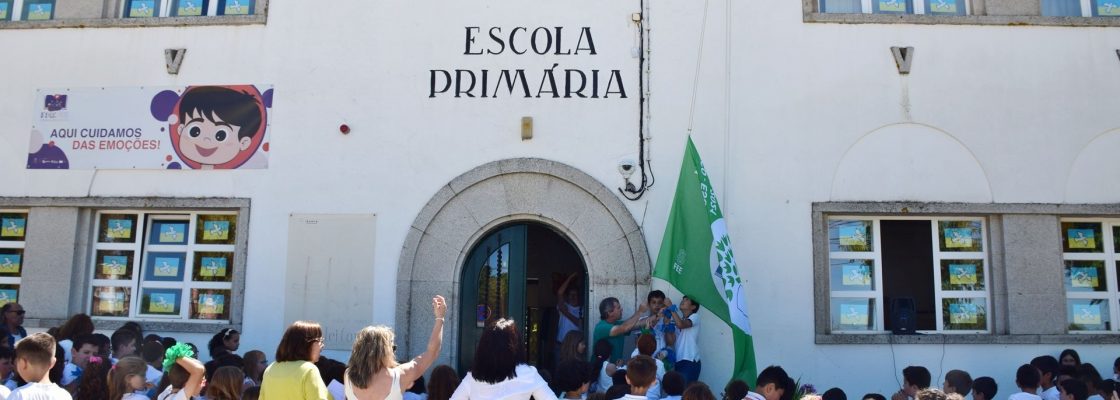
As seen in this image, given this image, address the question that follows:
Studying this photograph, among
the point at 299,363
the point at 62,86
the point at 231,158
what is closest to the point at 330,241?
the point at 231,158

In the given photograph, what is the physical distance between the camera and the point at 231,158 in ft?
30.0

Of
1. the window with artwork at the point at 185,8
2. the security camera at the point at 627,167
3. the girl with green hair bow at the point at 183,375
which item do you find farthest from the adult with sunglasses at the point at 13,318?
the security camera at the point at 627,167

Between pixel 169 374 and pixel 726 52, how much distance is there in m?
5.66

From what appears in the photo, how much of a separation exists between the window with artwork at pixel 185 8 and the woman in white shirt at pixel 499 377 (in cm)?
572

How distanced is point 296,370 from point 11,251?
599 centimetres

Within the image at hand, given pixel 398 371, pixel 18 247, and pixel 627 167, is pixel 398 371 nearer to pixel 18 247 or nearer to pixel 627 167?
pixel 627 167

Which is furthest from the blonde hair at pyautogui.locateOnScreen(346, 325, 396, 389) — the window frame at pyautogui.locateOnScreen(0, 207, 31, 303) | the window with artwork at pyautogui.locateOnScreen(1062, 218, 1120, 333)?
the window with artwork at pyautogui.locateOnScreen(1062, 218, 1120, 333)

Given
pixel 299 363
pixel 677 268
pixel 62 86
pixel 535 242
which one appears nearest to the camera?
pixel 299 363

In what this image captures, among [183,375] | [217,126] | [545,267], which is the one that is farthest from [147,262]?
[545,267]

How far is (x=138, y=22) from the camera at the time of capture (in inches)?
373

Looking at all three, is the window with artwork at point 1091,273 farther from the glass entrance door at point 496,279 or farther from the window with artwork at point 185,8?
the window with artwork at point 185,8

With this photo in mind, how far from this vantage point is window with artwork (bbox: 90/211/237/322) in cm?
920

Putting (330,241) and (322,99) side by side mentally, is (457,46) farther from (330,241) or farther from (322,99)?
(330,241)

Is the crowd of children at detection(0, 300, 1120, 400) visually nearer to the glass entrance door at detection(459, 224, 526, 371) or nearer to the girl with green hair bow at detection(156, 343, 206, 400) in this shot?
the girl with green hair bow at detection(156, 343, 206, 400)
